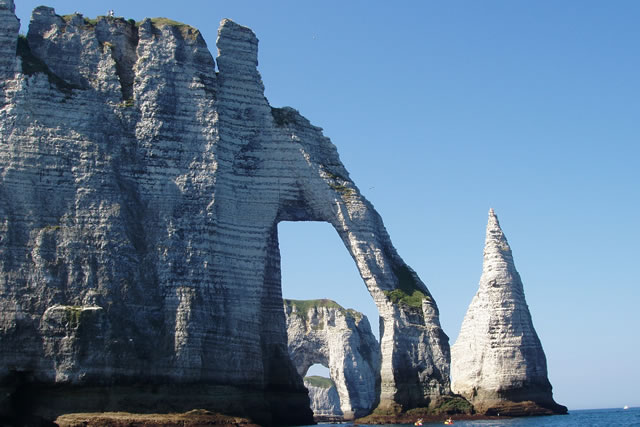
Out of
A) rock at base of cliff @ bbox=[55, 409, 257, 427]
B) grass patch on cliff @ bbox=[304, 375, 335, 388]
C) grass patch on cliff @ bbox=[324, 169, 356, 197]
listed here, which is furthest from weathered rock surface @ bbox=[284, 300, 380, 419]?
rock at base of cliff @ bbox=[55, 409, 257, 427]

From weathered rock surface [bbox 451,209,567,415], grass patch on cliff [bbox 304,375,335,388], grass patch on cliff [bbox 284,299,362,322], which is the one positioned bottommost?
weathered rock surface [bbox 451,209,567,415]

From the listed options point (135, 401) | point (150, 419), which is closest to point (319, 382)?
point (135, 401)

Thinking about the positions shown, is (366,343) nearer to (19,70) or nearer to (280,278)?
(280,278)

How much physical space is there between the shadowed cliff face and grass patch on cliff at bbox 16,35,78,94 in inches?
2.4

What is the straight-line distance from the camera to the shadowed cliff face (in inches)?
1257

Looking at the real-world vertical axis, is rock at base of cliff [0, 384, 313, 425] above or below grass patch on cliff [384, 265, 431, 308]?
below

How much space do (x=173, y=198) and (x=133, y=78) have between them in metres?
5.63

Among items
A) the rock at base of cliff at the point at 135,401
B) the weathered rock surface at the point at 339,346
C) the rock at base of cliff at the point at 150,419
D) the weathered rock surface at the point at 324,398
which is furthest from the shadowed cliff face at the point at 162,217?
the weathered rock surface at the point at 324,398

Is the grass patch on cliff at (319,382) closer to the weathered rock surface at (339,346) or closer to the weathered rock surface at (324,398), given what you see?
the weathered rock surface at (324,398)

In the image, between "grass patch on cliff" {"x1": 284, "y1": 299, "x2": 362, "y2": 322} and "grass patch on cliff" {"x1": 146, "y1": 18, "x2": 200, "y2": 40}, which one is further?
"grass patch on cliff" {"x1": 284, "y1": 299, "x2": 362, "y2": 322}

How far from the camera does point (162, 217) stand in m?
35.0

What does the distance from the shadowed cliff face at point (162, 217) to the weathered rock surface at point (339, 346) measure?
24.5m

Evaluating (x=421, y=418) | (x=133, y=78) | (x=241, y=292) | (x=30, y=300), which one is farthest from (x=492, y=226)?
(x=30, y=300)

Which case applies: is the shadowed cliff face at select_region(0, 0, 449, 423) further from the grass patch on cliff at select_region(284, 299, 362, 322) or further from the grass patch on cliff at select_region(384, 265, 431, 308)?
the grass patch on cliff at select_region(284, 299, 362, 322)
